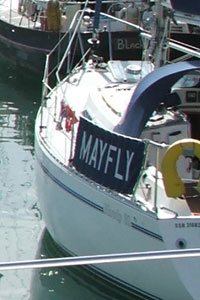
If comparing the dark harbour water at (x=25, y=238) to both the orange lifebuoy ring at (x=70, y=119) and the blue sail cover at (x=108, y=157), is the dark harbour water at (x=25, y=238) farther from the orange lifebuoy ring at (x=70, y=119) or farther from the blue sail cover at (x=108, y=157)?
the orange lifebuoy ring at (x=70, y=119)

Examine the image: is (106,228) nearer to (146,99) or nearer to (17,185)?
(146,99)

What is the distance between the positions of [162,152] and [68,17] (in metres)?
11.9

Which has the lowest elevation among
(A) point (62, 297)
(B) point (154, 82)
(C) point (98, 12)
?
(A) point (62, 297)

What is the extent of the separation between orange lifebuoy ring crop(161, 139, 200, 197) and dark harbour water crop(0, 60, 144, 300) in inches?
61.0

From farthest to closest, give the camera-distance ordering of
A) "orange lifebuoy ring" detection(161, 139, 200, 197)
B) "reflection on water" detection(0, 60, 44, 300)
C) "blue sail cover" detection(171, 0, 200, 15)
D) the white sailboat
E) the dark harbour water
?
"reflection on water" detection(0, 60, 44, 300) → "blue sail cover" detection(171, 0, 200, 15) → the dark harbour water → the white sailboat → "orange lifebuoy ring" detection(161, 139, 200, 197)

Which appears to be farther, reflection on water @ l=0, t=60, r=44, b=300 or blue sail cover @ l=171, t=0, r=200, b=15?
reflection on water @ l=0, t=60, r=44, b=300

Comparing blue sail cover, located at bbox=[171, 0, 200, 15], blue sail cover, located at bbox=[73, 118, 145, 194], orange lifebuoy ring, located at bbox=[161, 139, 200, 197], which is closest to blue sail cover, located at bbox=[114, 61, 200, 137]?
blue sail cover, located at bbox=[73, 118, 145, 194]

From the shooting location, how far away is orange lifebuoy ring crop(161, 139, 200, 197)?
24.3 feet

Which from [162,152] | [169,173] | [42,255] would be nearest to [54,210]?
[42,255]

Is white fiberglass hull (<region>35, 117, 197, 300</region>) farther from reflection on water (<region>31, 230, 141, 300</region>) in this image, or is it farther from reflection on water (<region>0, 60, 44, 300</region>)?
reflection on water (<region>0, 60, 44, 300</region>)

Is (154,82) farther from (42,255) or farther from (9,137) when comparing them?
(9,137)

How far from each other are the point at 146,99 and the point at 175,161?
1352mm

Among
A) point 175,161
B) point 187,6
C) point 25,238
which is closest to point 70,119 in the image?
point 25,238

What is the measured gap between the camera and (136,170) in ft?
26.0
